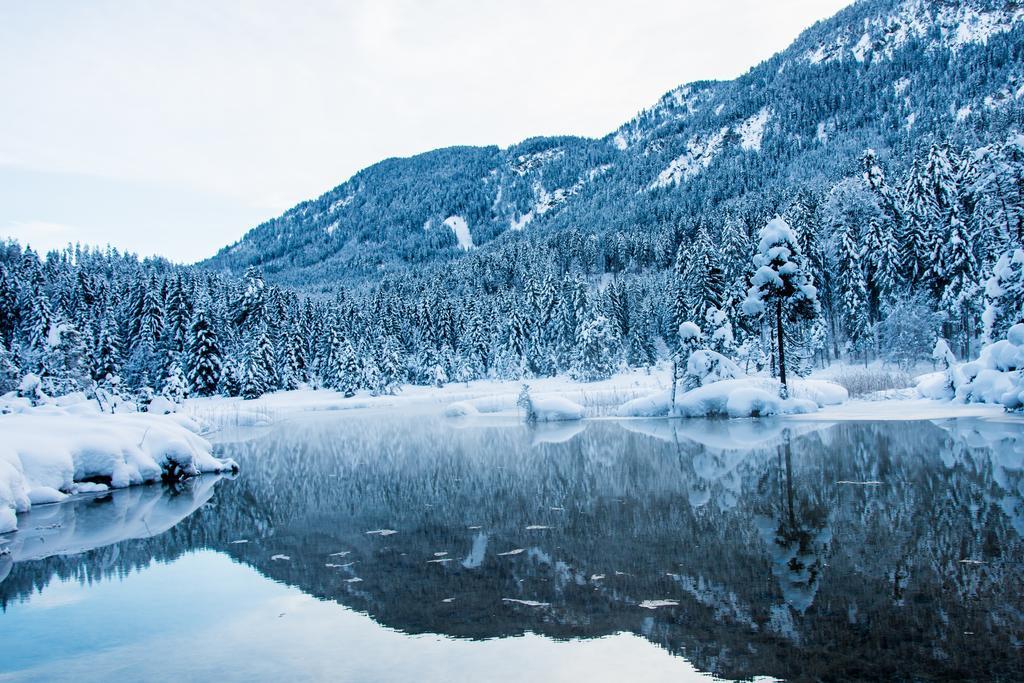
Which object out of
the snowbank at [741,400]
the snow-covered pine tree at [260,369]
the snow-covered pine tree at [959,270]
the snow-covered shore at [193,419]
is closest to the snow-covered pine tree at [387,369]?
the snow-covered pine tree at [260,369]

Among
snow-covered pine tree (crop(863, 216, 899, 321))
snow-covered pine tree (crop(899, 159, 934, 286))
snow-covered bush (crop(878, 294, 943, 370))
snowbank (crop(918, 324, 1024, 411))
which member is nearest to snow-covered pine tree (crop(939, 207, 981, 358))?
snow-covered bush (crop(878, 294, 943, 370))

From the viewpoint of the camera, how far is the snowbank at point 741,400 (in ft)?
106

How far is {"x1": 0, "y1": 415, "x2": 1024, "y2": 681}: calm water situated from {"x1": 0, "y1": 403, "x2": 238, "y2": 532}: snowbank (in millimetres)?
934

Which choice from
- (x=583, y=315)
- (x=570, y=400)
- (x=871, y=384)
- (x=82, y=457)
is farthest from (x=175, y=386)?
(x=871, y=384)

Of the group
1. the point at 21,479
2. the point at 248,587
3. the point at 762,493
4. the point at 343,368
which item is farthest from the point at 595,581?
the point at 343,368

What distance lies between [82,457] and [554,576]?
634 inches

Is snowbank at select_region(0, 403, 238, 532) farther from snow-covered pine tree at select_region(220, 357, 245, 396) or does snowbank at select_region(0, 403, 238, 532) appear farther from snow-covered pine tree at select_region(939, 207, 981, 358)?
snow-covered pine tree at select_region(939, 207, 981, 358)

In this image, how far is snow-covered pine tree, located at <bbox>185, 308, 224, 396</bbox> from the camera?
6850 cm

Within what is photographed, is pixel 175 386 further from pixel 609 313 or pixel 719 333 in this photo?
pixel 609 313

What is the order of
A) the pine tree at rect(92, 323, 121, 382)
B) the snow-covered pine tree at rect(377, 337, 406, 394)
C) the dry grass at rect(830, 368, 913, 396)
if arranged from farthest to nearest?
the snow-covered pine tree at rect(377, 337, 406, 394), the pine tree at rect(92, 323, 121, 382), the dry grass at rect(830, 368, 913, 396)

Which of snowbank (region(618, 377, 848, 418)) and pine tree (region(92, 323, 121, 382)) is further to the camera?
pine tree (region(92, 323, 121, 382))

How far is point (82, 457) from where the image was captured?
63.5 ft

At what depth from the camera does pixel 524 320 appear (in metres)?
90.1

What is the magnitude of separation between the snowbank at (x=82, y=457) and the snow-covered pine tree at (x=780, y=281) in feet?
84.3
